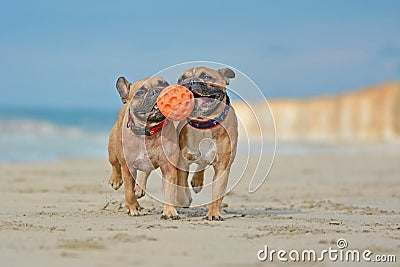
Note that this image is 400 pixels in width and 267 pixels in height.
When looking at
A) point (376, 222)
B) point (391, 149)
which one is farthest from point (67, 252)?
point (391, 149)

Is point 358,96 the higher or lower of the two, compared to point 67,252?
higher

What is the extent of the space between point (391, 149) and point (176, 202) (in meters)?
19.5

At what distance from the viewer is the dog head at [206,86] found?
7.46 meters

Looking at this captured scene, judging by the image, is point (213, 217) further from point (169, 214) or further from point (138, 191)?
point (138, 191)

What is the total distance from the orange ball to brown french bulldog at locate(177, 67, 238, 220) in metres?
0.17

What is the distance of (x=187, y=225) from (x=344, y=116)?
36003mm

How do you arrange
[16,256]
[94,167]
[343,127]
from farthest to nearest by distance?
[343,127], [94,167], [16,256]

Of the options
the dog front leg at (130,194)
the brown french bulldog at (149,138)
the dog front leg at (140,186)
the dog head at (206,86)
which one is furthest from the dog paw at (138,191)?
the dog head at (206,86)

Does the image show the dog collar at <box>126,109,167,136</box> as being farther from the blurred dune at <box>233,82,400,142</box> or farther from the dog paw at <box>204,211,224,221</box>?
the blurred dune at <box>233,82,400,142</box>

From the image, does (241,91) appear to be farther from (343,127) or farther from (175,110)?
(343,127)

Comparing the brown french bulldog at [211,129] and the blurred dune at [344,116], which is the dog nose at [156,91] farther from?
the blurred dune at [344,116]

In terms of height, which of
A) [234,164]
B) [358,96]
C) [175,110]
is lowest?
[234,164]

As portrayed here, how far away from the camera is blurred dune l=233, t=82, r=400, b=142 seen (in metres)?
39.2

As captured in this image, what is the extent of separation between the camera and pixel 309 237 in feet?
21.1
